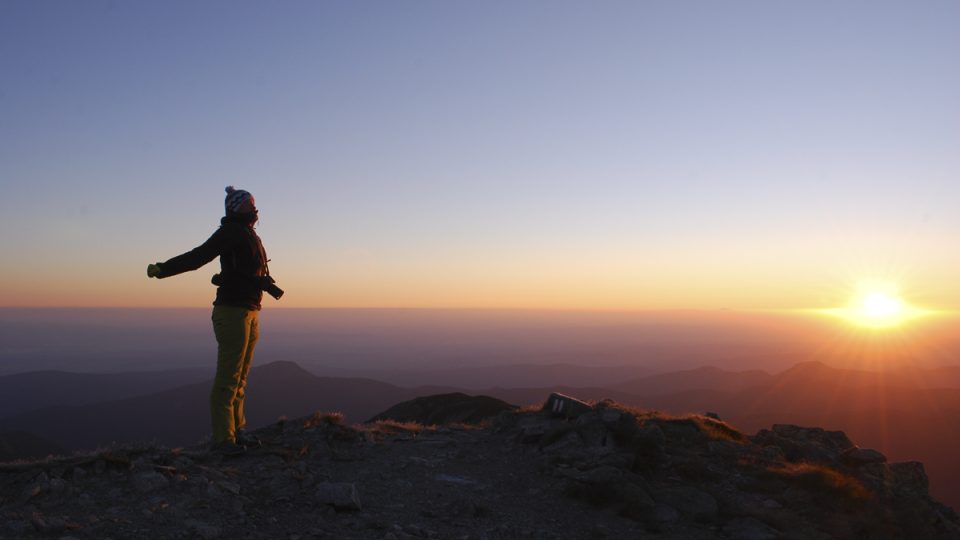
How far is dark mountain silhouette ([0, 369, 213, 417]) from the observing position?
138 m

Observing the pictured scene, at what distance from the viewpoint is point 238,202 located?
8.09m

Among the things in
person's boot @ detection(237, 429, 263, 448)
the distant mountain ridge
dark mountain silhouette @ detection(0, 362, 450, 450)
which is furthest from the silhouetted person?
dark mountain silhouette @ detection(0, 362, 450, 450)

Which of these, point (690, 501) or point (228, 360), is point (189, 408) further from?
point (690, 501)

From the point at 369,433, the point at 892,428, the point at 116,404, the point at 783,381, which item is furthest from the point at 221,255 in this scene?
the point at 116,404

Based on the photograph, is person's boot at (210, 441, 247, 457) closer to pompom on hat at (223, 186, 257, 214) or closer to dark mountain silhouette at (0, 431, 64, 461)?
pompom on hat at (223, 186, 257, 214)

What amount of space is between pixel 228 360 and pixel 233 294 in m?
0.84

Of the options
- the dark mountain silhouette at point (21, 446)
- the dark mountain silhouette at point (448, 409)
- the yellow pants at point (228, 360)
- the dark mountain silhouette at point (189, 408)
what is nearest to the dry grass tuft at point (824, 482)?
the yellow pants at point (228, 360)

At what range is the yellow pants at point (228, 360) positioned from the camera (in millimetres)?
7926

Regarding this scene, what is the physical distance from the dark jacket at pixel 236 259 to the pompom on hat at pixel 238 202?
9cm

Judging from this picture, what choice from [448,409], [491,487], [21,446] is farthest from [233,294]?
[21,446]

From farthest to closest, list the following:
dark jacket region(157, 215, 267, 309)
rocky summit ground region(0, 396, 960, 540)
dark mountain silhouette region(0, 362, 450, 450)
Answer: dark mountain silhouette region(0, 362, 450, 450), dark jacket region(157, 215, 267, 309), rocky summit ground region(0, 396, 960, 540)

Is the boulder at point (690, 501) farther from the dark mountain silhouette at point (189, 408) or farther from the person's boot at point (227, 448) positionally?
the dark mountain silhouette at point (189, 408)

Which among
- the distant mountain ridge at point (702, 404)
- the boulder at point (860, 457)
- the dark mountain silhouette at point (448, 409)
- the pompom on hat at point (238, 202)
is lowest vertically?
the distant mountain ridge at point (702, 404)

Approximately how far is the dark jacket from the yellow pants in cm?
15
